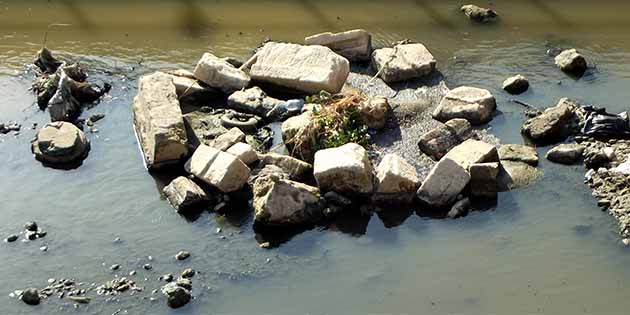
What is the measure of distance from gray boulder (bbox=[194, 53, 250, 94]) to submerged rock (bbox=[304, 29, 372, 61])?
4.03ft

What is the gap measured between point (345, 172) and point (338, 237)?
2.33ft

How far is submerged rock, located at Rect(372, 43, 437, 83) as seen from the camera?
1095cm

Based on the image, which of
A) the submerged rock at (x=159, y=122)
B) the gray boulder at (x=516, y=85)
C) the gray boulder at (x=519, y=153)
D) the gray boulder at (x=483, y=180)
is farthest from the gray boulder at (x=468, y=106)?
the submerged rock at (x=159, y=122)

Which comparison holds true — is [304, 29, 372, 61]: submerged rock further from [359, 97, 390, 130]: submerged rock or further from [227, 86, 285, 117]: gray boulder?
[359, 97, 390, 130]: submerged rock

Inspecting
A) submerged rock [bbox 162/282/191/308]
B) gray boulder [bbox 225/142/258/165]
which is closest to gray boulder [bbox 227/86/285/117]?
gray boulder [bbox 225/142/258/165]

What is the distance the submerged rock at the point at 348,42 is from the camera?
11352mm

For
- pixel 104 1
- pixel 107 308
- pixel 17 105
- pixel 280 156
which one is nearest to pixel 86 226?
pixel 107 308

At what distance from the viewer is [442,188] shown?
8672 millimetres

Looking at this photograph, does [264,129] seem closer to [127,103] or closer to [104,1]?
[127,103]

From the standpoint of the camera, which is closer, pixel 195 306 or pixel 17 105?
pixel 195 306

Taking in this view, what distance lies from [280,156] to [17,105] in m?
4.06

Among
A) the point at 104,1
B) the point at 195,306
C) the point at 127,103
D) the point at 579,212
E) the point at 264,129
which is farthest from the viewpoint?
the point at 104,1

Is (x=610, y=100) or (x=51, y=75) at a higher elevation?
(x=51, y=75)

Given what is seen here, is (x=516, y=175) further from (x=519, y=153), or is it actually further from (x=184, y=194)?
(x=184, y=194)
